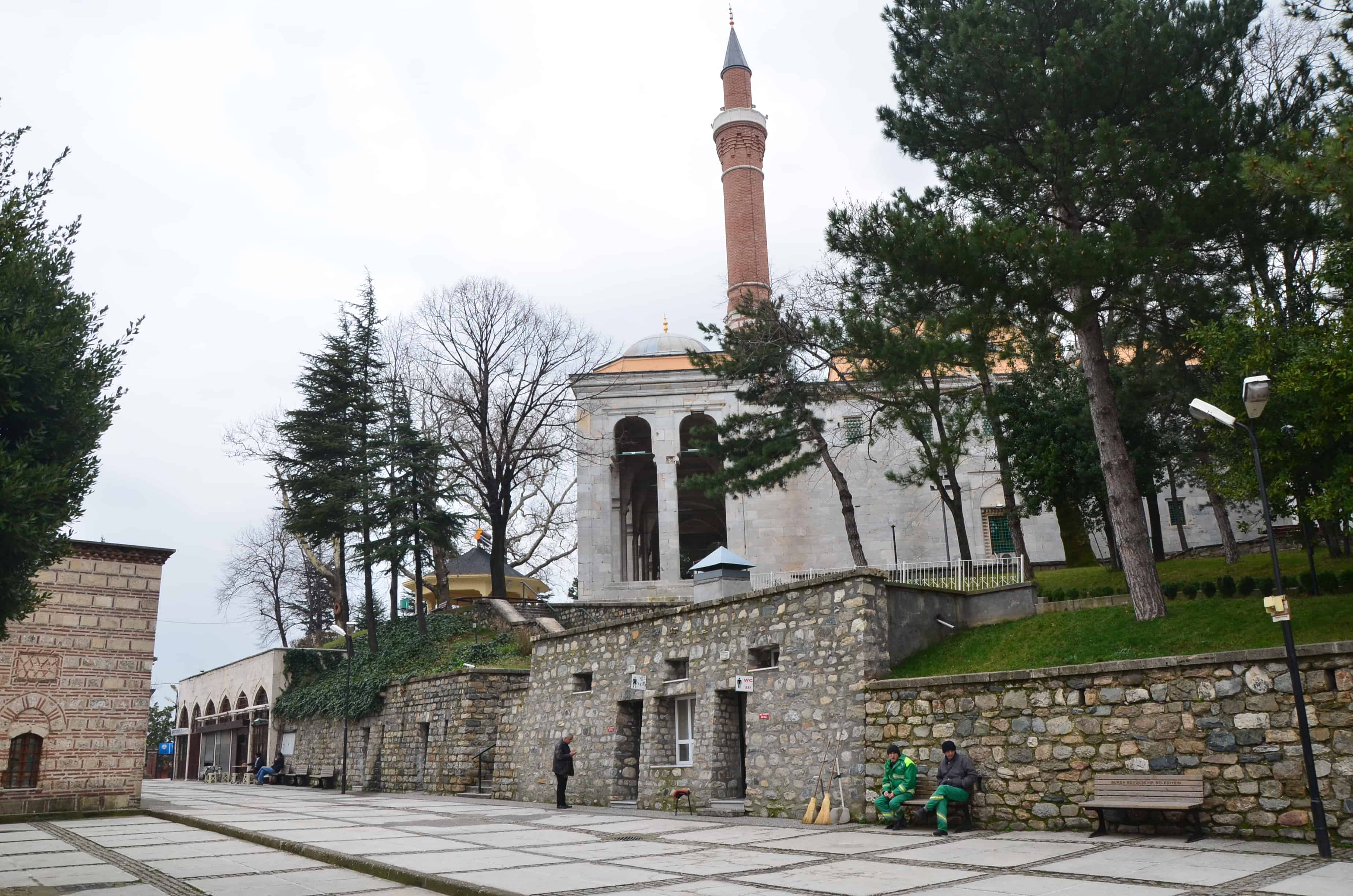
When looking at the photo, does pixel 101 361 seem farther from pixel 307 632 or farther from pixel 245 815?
pixel 307 632

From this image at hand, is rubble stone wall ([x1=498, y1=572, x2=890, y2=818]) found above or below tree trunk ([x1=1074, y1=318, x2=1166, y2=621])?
below

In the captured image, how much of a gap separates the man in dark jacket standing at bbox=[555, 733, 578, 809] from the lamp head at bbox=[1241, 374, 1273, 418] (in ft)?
37.5

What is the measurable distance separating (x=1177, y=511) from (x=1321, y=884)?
1098 inches

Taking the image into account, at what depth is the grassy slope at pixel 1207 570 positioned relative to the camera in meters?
16.0

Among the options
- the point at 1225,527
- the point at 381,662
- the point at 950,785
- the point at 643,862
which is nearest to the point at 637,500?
the point at 381,662

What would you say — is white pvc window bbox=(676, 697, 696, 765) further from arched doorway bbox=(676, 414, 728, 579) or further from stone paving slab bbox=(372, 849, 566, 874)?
arched doorway bbox=(676, 414, 728, 579)

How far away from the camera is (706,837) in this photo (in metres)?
10.8

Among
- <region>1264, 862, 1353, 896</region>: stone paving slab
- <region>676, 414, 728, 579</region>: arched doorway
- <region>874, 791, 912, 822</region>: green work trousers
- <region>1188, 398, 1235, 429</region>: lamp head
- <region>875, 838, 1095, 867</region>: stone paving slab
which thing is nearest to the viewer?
<region>1264, 862, 1353, 896</region>: stone paving slab

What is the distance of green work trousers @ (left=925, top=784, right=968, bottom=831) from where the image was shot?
10055 mm

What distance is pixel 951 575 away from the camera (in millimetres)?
19656

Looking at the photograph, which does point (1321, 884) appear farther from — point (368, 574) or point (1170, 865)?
point (368, 574)

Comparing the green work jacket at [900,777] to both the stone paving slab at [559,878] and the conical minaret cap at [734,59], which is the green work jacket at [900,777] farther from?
the conical minaret cap at [734,59]

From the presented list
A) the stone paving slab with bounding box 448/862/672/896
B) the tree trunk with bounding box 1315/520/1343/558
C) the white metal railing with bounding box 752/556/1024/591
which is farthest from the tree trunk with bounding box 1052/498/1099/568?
the stone paving slab with bounding box 448/862/672/896

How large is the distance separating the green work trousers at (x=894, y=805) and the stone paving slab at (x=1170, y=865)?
8.91 ft
